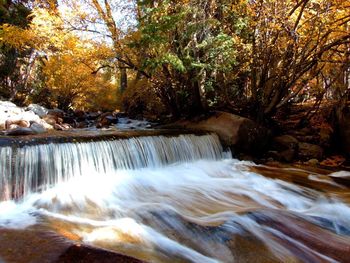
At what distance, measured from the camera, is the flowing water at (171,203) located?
149 inches

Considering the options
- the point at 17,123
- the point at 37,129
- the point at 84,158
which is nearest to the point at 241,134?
the point at 84,158

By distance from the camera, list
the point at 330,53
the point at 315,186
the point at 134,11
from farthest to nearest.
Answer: the point at 134,11 < the point at 330,53 < the point at 315,186

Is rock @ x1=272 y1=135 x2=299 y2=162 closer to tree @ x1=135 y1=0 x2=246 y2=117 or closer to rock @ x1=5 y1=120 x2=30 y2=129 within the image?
tree @ x1=135 y1=0 x2=246 y2=117

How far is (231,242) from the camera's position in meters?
3.92

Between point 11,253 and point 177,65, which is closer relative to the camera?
point 11,253

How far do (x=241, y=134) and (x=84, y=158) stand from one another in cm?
490

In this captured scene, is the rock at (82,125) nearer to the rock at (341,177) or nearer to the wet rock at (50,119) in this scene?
the wet rock at (50,119)

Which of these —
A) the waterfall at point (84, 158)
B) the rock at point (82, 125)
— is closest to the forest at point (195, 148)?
the waterfall at point (84, 158)

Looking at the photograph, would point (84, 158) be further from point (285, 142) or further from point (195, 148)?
point (285, 142)

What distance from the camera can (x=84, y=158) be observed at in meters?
6.57

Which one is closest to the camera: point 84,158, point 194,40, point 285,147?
point 84,158

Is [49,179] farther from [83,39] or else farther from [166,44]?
[83,39]

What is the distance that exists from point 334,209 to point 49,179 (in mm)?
5106

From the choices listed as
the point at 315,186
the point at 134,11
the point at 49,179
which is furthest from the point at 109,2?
the point at 315,186
